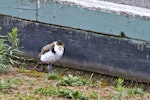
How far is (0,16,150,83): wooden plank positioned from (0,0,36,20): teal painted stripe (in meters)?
0.07

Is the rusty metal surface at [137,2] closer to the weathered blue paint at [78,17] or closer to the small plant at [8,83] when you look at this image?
the weathered blue paint at [78,17]

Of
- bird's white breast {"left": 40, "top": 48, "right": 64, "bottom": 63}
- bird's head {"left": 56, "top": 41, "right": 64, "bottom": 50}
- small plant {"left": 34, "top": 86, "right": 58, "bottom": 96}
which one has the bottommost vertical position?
bird's white breast {"left": 40, "top": 48, "right": 64, "bottom": 63}

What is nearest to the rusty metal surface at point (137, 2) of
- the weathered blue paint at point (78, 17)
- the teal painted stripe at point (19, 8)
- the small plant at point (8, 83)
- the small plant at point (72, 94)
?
the weathered blue paint at point (78, 17)

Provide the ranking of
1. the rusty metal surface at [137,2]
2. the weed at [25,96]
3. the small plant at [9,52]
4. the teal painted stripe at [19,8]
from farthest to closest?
the rusty metal surface at [137,2] → the teal painted stripe at [19,8] → the small plant at [9,52] → the weed at [25,96]

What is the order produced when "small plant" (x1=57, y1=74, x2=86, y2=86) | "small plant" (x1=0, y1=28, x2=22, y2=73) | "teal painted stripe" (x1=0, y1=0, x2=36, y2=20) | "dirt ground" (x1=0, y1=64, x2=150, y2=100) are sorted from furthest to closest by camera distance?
"teal painted stripe" (x1=0, y1=0, x2=36, y2=20)
"small plant" (x1=0, y1=28, x2=22, y2=73)
"small plant" (x1=57, y1=74, x2=86, y2=86)
"dirt ground" (x1=0, y1=64, x2=150, y2=100)

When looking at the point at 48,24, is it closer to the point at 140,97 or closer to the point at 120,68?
the point at 120,68

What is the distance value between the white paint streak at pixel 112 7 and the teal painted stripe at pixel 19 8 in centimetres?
51

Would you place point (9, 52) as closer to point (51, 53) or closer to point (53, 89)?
point (51, 53)

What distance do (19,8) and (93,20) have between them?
106 cm

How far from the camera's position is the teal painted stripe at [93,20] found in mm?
7129

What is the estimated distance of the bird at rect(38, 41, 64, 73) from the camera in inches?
286

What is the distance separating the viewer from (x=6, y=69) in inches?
262

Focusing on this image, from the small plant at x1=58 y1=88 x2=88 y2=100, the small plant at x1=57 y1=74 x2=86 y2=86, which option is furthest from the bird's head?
the small plant at x1=58 y1=88 x2=88 y2=100

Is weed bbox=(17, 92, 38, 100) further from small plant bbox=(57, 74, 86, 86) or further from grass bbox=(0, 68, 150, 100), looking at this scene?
small plant bbox=(57, 74, 86, 86)
